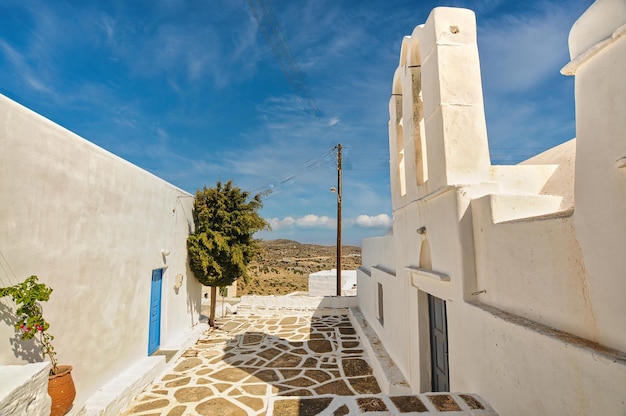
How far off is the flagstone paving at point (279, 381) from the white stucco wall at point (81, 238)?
4.37ft

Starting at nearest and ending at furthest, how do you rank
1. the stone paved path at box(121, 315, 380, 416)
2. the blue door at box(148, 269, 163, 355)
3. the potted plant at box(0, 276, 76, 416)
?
the potted plant at box(0, 276, 76, 416) < the stone paved path at box(121, 315, 380, 416) < the blue door at box(148, 269, 163, 355)

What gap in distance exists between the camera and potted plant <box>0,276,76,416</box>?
391 cm

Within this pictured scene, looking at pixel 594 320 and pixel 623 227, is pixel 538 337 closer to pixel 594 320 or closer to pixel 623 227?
pixel 594 320

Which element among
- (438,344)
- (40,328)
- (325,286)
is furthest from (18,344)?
(325,286)

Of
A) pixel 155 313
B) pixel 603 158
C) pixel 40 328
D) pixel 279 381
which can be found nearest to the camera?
pixel 603 158

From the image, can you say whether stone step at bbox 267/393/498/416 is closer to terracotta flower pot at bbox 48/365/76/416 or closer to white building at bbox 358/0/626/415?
white building at bbox 358/0/626/415

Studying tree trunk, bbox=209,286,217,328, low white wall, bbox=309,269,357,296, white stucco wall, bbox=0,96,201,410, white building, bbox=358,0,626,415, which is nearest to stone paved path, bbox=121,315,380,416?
tree trunk, bbox=209,286,217,328

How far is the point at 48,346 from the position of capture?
14.7ft

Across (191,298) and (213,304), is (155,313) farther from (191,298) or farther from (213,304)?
(213,304)

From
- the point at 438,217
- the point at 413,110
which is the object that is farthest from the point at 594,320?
the point at 413,110

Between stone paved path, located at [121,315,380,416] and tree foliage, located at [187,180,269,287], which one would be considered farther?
tree foliage, located at [187,180,269,287]

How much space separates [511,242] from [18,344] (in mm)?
5910

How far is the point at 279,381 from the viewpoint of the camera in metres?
7.46

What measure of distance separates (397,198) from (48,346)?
6.60 m
